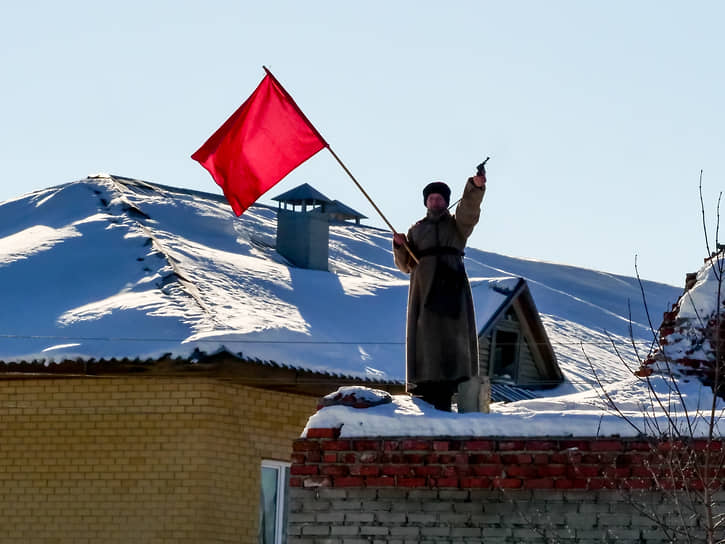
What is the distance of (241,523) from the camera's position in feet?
48.1

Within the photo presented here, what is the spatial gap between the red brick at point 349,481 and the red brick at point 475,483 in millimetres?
549

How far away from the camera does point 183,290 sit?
51.8 feet

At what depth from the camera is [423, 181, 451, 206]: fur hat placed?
986 cm

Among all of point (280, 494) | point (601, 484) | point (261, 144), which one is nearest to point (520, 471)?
point (601, 484)

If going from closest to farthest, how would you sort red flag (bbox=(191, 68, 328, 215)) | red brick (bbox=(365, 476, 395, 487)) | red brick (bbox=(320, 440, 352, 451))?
red brick (bbox=(365, 476, 395, 487)) < red brick (bbox=(320, 440, 352, 451)) < red flag (bbox=(191, 68, 328, 215))

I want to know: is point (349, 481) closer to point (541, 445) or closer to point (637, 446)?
point (541, 445)

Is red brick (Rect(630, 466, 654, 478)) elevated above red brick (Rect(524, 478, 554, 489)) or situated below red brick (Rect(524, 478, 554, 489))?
above

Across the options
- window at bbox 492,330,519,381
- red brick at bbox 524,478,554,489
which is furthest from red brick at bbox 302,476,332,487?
window at bbox 492,330,519,381

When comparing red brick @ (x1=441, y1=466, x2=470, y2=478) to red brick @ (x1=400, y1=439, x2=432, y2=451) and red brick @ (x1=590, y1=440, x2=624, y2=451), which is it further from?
red brick @ (x1=590, y1=440, x2=624, y2=451)

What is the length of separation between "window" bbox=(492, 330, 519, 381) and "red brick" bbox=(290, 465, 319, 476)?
11.7m

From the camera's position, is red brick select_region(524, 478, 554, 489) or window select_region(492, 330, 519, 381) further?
window select_region(492, 330, 519, 381)

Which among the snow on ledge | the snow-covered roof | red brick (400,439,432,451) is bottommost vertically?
red brick (400,439,432,451)

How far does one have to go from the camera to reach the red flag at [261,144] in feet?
34.3

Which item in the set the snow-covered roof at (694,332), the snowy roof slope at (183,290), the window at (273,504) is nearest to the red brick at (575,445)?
the snow-covered roof at (694,332)
